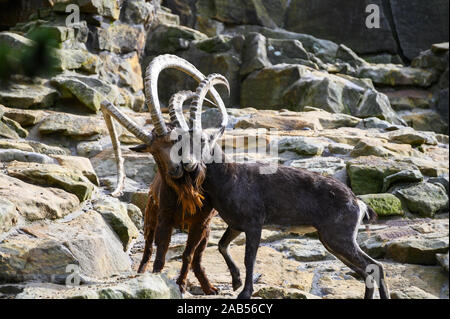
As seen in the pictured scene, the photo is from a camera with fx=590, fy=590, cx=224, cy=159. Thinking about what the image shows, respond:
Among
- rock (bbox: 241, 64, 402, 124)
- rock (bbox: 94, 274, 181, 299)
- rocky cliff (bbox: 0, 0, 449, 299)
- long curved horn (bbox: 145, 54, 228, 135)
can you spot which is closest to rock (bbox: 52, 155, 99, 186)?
rocky cliff (bbox: 0, 0, 449, 299)

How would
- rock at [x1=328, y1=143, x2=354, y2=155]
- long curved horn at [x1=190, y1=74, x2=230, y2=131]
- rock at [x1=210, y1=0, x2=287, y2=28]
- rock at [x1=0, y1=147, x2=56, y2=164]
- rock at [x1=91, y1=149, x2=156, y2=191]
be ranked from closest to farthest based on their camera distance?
long curved horn at [x1=190, y1=74, x2=230, y2=131] < rock at [x1=0, y1=147, x2=56, y2=164] < rock at [x1=91, y1=149, x2=156, y2=191] < rock at [x1=328, y1=143, x2=354, y2=155] < rock at [x1=210, y1=0, x2=287, y2=28]

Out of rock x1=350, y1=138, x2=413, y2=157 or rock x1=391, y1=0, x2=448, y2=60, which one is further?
rock x1=391, y1=0, x2=448, y2=60

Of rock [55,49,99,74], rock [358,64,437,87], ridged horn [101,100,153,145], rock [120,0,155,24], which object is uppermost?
rock [120,0,155,24]

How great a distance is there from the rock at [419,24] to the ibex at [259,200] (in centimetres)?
1571

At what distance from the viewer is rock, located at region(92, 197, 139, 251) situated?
652cm

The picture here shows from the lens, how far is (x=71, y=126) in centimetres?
905

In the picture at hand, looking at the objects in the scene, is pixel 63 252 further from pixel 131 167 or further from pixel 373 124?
pixel 373 124

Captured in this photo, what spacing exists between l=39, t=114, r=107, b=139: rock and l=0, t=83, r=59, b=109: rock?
27.1 inches

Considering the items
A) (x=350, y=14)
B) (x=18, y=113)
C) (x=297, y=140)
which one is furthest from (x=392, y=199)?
(x=350, y=14)

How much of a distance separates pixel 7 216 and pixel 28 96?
15.4 ft

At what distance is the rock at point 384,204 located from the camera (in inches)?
297

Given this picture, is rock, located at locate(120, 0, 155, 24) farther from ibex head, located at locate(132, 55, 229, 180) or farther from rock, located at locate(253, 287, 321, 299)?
rock, located at locate(253, 287, 321, 299)
